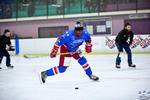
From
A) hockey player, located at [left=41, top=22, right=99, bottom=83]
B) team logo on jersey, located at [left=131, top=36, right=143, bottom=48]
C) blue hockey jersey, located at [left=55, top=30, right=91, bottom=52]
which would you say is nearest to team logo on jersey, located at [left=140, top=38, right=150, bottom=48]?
team logo on jersey, located at [left=131, top=36, right=143, bottom=48]

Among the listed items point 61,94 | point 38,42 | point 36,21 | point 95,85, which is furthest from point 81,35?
point 36,21

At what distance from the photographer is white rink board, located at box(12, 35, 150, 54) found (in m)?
10.4

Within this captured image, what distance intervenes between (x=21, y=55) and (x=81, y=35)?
820 cm

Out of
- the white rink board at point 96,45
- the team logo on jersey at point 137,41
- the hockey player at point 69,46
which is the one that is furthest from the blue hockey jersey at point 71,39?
the team logo on jersey at point 137,41

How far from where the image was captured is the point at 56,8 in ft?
53.2

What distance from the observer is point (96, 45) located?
35.8ft

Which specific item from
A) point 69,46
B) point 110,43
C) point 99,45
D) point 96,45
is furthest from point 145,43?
point 69,46

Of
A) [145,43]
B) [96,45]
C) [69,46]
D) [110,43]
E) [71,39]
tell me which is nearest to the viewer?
[71,39]

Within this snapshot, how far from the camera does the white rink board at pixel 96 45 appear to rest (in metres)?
10.4

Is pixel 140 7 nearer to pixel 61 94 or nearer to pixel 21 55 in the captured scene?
pixel 21 55

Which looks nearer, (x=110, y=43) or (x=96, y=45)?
(x=110, y=43)

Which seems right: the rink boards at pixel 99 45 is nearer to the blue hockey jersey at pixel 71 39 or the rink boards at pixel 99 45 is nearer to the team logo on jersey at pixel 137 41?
the team logo on jersey at pixel 137 41

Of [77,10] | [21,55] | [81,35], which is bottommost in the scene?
[21,55]

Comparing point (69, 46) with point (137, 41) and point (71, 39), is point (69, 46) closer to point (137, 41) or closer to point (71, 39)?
point (71, 39)
